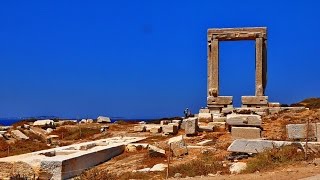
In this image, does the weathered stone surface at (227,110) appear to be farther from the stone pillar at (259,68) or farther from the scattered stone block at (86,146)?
the scattered stone block at (86,146)

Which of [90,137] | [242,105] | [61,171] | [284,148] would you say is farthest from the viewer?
[242,105]

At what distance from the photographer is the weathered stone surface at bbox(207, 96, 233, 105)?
27781 mm

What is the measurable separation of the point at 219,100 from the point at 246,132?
10.1m

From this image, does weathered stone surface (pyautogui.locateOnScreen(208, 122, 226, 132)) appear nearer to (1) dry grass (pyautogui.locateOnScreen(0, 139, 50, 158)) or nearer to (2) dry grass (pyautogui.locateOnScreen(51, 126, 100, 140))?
(2) dry grass (pyautogui.locateOnScreen(51, 126, 100, 140))

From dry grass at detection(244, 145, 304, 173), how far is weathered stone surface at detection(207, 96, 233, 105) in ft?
46.6

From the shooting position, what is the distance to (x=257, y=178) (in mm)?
10195

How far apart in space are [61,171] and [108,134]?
1294 centimetres

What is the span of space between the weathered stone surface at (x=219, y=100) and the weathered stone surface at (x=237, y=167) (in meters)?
15.2

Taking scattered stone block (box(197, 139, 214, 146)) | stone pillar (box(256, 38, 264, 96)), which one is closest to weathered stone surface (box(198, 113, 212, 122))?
stone pillar (box(256, 38, 264, 96))

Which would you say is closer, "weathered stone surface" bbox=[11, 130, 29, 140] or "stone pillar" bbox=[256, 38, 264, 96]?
"weathered stone surface" bbox=[11, 130, 29, 140]

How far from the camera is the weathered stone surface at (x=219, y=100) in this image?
Answer: 91.1 ft

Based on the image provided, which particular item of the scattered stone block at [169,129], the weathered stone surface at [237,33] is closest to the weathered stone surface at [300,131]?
the scattered stone block at [169,129]

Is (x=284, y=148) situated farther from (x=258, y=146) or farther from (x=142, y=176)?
(x=142, y=176)

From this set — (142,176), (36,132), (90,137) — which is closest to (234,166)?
Answer: (142,176)
